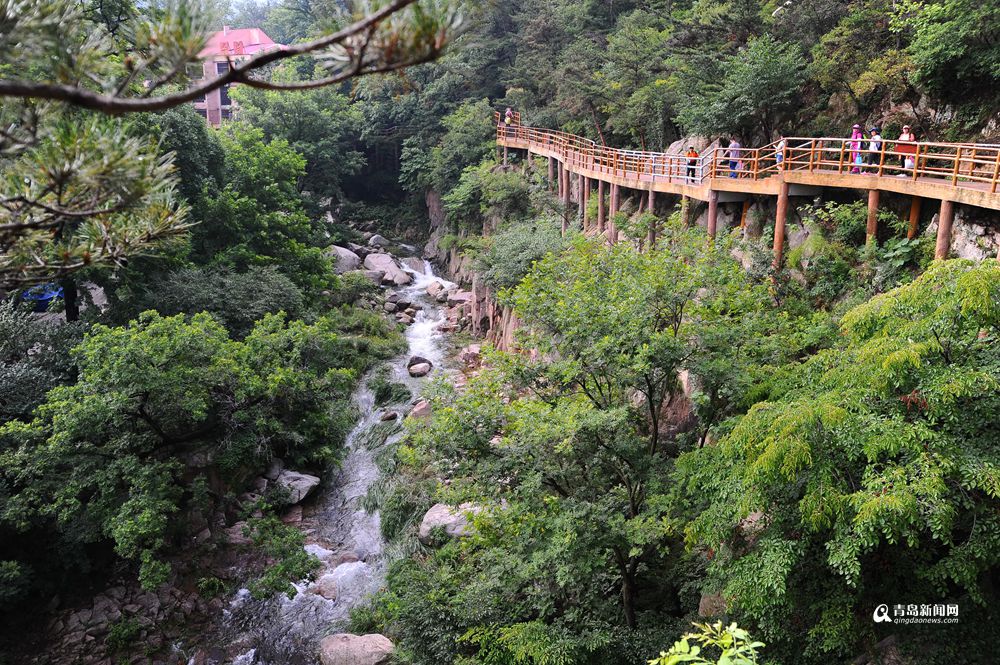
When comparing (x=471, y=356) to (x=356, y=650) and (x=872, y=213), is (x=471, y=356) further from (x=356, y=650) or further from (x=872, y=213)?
(x=872, y=213)

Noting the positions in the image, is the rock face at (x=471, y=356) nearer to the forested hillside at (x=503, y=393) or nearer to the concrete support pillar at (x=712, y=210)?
the forested hillside at (x=503, y=393)

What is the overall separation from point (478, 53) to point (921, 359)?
36.1 metres

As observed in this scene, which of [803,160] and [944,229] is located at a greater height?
[803,160]

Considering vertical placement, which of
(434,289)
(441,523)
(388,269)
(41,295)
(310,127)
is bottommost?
(441,523)

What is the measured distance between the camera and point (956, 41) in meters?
12.6

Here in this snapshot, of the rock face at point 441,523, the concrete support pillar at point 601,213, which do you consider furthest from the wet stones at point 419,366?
the rock face at point 441,523

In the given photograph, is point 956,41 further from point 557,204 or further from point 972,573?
point 557,204

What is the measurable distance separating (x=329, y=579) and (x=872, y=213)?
1286 centimetres

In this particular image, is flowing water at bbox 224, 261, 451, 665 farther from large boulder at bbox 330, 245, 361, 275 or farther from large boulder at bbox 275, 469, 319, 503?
large boulder at bbox 330, 245, 361, 275

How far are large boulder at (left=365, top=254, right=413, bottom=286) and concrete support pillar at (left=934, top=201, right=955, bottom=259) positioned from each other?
2504 cm

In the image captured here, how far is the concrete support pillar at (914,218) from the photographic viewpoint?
10898mm

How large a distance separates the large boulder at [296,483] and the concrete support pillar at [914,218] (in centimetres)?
1392

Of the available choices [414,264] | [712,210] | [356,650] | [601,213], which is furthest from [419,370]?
[414,264]

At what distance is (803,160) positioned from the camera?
1698cm
